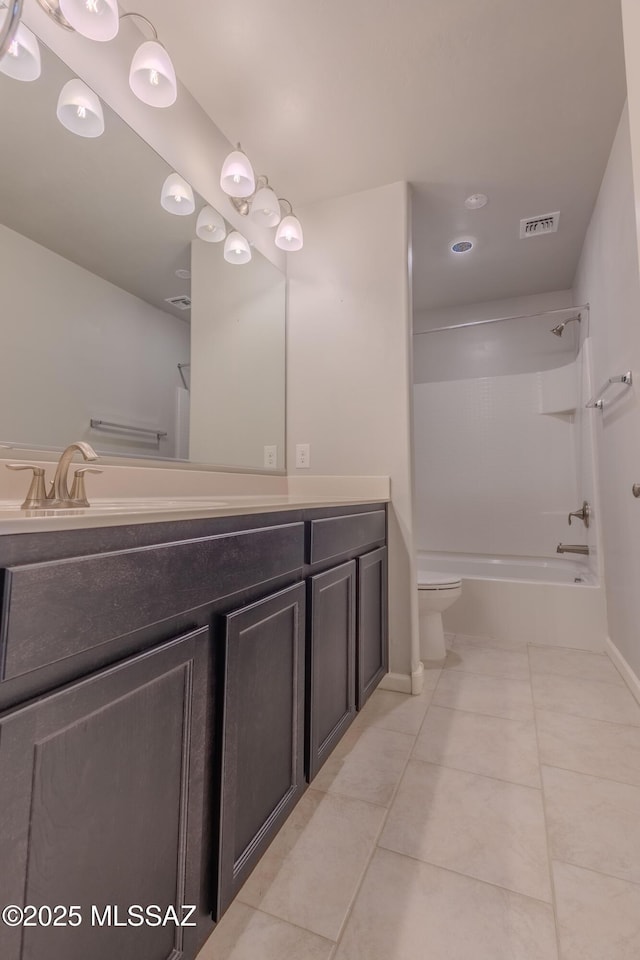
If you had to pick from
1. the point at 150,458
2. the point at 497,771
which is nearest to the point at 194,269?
the point at 150,458

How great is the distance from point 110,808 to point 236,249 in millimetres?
1942

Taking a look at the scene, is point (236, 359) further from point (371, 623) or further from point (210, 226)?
point (371, 623)

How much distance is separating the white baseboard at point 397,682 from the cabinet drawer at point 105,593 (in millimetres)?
1341

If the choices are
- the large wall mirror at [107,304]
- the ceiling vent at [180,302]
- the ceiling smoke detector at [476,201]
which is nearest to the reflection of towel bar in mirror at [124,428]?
the large wall mirror at [107,304]

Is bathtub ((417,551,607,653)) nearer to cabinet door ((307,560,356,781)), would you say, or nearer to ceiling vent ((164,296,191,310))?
cabinet door ((307,560,356,781))

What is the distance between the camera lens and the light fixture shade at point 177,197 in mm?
1518

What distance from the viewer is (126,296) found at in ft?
4.48

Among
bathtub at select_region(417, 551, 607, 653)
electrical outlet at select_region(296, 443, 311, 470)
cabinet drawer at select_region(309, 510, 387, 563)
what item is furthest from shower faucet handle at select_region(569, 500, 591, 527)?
electrical outlet at select_region(296, 443, 311, 470)

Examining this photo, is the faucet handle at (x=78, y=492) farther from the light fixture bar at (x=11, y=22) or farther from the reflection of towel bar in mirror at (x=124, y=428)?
the light fixture bar at (x=11, y=22)

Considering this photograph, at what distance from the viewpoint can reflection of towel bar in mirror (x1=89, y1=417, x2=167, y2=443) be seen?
1.25m

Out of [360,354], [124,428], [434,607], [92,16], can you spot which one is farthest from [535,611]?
[92,16]

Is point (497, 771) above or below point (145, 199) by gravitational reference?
below

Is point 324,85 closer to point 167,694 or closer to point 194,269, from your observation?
point 194,269

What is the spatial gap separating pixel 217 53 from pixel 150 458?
137 centimetres
